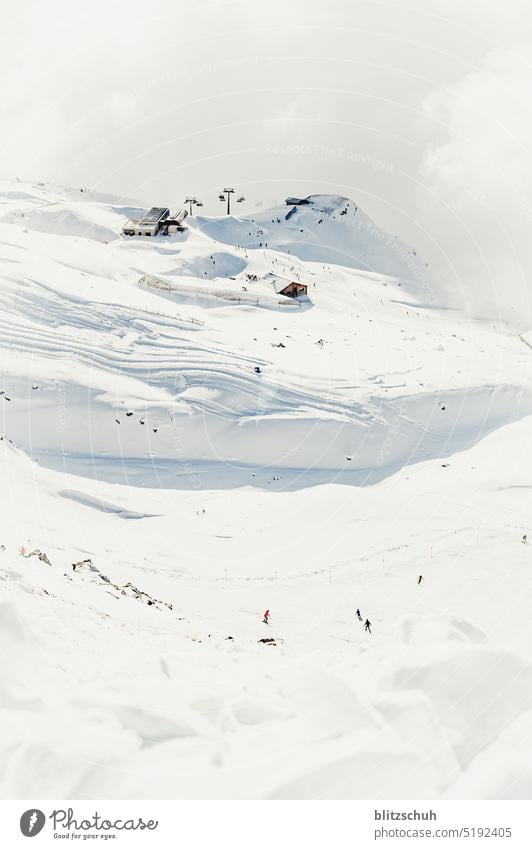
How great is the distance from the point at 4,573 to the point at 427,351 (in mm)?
59492

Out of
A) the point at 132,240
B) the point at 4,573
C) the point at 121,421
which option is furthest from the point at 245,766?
the point at 132,240

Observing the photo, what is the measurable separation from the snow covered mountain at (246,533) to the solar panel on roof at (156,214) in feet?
23.3

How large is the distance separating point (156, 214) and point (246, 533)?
8097cm

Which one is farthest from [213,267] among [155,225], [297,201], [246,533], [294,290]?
[246,533]

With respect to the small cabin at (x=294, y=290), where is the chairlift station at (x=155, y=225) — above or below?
above

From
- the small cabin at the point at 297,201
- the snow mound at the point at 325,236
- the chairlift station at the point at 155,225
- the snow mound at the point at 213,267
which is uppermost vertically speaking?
the small cabin at the point at 297,201

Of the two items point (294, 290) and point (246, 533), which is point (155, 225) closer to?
point (294, 290)

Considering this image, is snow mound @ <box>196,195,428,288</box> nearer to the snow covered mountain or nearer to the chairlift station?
the chairlift station

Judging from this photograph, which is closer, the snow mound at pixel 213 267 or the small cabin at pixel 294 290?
the small cabin at pixel 294 290

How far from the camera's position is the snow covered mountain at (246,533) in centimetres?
1476

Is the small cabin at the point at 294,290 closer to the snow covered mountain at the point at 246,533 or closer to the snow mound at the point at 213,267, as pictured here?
the snow covered mountain at the point at 246,533

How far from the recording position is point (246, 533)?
41812 millimetres

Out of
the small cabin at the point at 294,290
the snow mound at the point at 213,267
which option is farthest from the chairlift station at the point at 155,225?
the small cabin at the point at 294,290

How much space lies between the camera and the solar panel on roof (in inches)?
4259
